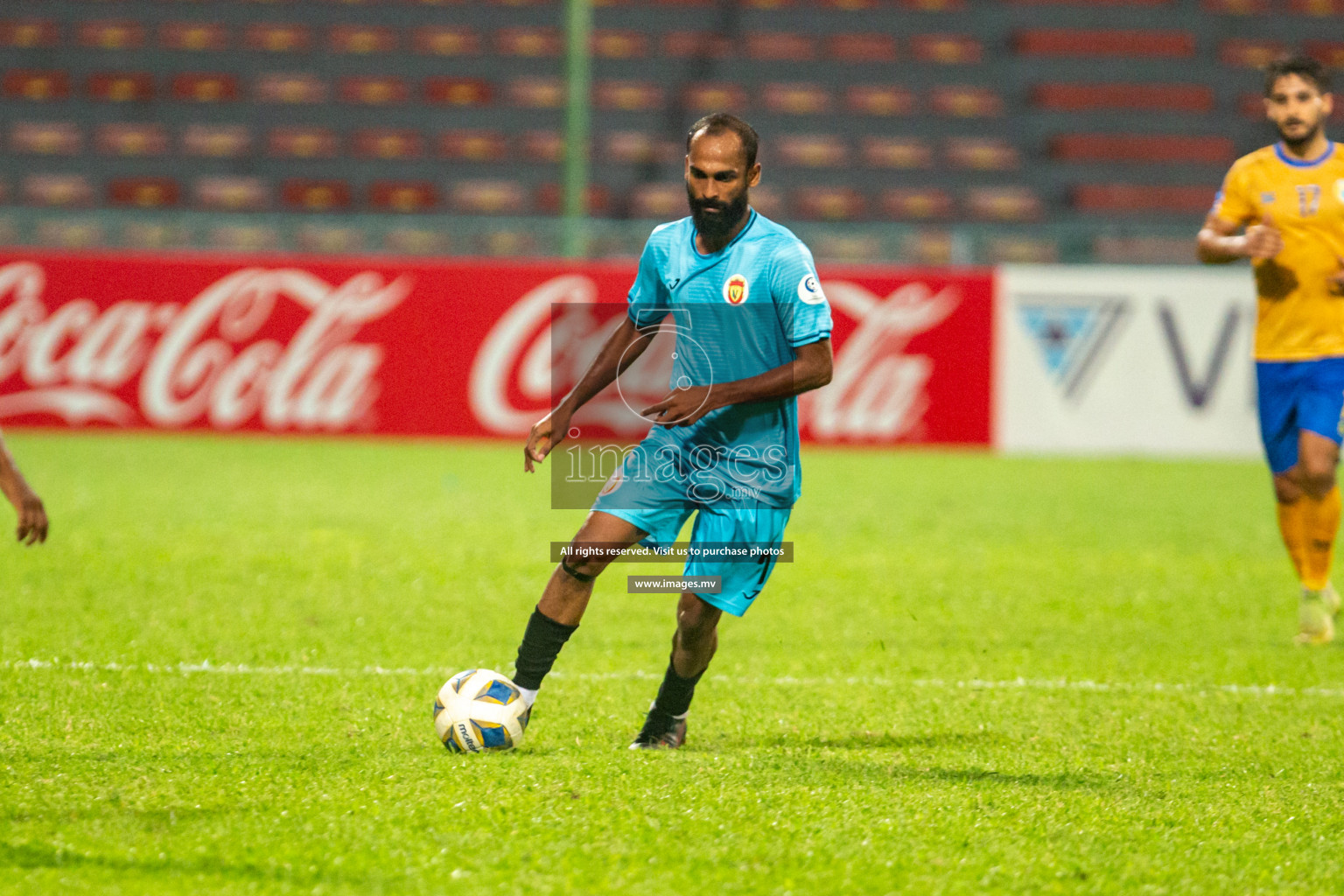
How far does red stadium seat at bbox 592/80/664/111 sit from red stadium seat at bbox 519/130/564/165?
0.95m

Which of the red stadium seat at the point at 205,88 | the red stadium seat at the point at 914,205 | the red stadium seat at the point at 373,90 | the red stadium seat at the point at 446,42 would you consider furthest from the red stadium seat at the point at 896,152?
the red stadium seat at the point at 205,88

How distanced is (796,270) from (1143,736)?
6.21ft

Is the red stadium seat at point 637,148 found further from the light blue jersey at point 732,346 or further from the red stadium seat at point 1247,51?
the light blue jersey at point 732,346

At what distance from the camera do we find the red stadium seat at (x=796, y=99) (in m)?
20.5

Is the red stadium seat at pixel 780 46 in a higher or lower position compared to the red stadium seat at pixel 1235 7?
lower

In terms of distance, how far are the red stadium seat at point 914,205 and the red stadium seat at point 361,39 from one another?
24.6 feet

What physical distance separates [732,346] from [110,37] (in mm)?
19770

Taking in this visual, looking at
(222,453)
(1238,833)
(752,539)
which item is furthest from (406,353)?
(1238,833)

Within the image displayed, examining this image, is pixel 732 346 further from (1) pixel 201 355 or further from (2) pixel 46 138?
(2) pixel 46 138

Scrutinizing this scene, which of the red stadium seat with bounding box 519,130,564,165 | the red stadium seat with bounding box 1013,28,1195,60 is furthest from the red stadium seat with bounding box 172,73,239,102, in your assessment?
the red stadium seat with bounding box 1013,28,1195,60

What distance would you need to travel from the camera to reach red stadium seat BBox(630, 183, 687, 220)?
1852 centimetres

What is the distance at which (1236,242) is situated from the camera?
238 inches

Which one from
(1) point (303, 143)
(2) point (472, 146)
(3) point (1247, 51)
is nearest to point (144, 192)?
(1) point (303, 143)

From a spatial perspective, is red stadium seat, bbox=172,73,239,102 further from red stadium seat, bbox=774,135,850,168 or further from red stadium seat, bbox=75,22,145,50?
red stadium seat, bbox=774,135,850,168
